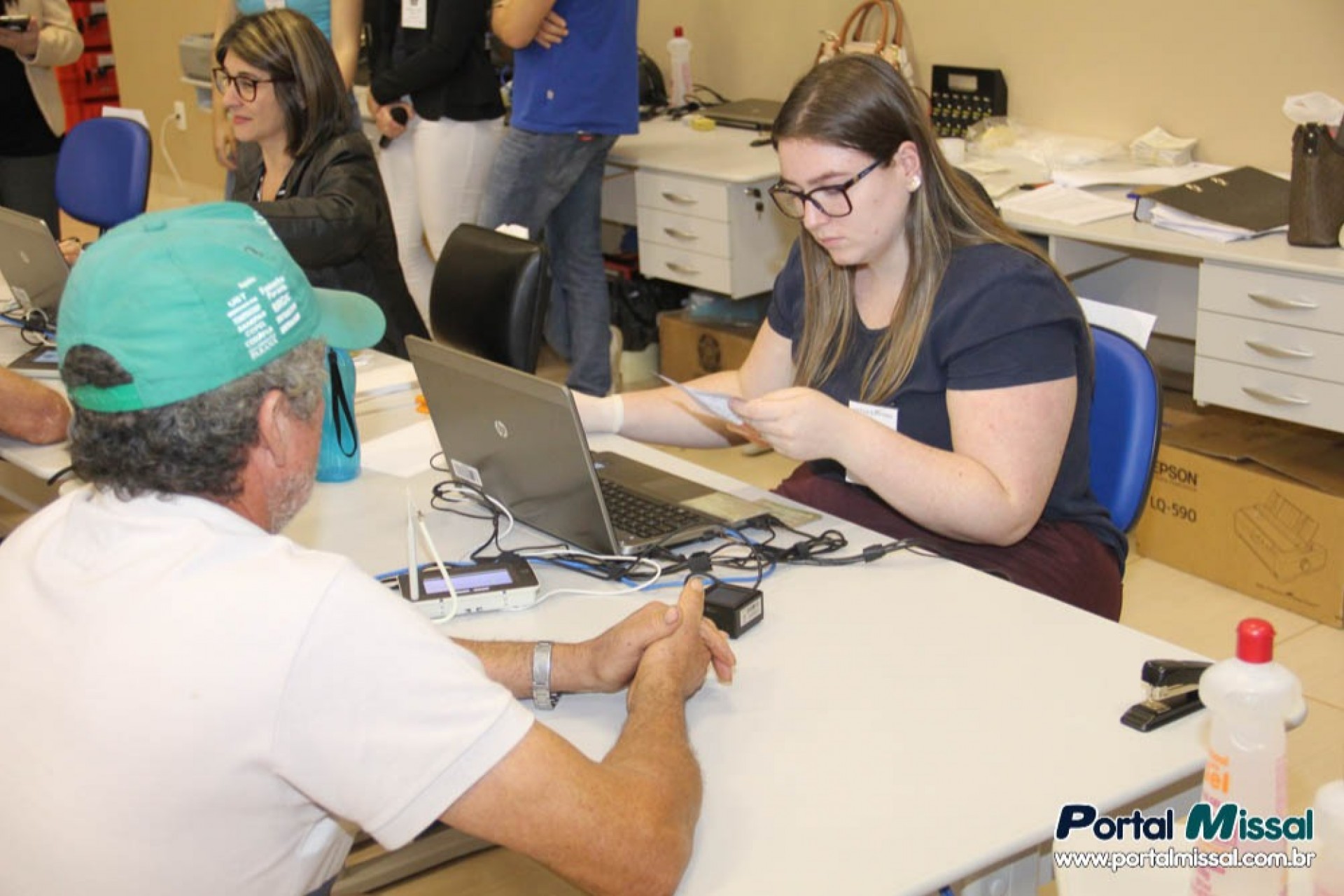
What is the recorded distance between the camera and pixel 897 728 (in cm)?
148

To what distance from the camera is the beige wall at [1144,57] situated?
3.49m

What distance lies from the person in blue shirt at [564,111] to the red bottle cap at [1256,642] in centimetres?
313

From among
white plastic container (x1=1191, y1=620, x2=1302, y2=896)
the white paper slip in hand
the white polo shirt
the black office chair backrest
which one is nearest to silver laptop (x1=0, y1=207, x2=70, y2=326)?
the black office chair backrest

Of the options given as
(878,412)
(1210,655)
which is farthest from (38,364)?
(1210,655)

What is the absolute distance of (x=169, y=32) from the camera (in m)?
7.47

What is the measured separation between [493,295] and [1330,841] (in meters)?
2.06

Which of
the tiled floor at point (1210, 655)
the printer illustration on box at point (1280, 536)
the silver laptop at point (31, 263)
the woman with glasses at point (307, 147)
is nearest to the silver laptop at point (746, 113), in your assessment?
the tiled floor at point (1210, 655)

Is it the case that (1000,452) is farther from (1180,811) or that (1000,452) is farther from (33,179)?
(33,179)

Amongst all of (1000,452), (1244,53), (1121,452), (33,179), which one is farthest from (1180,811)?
(33,179)

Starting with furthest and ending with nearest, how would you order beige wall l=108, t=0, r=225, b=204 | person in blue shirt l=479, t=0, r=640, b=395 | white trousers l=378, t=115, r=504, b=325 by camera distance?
beige wall l=108, t=0, r=225, b=204 < white trousers l=378, t=115, r=504, b=325 < person in blue shirt l=479, t=0, r=640, b=395

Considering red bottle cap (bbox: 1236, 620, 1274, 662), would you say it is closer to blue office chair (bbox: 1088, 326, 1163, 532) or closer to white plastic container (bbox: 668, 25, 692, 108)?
blue office chair (bbox: 1088, 326, 1163, 532)

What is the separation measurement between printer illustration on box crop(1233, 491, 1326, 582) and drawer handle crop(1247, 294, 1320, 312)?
429mm

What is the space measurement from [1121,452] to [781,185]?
61 cm

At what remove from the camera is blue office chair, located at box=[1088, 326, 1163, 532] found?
2070 millimetres
